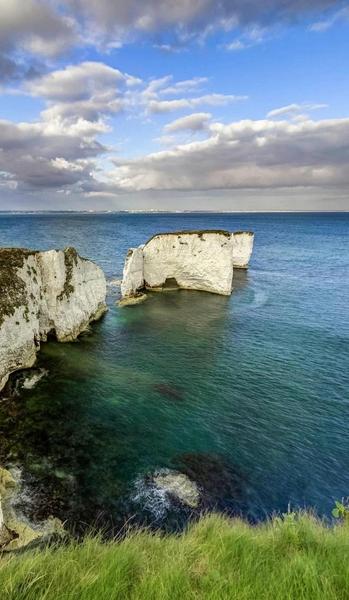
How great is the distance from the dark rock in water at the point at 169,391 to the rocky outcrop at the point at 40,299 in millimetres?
9581

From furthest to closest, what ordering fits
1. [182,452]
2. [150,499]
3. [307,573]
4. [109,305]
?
[109,305] → [182,452] → [150,499] → [307,573]

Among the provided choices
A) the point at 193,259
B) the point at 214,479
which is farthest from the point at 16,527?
the point at 193,259

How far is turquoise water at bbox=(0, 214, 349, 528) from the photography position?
15.2 meters

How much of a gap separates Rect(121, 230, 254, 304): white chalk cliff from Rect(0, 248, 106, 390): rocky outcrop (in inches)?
530

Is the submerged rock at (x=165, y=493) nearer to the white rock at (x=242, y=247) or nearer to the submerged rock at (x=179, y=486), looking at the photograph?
the submerged rock at (x=179, y=486)

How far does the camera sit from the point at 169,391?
23.2m

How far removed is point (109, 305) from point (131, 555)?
37.9 meters

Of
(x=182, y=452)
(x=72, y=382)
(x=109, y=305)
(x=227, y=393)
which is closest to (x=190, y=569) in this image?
(x=182, y=452)

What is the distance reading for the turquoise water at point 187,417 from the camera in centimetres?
1524

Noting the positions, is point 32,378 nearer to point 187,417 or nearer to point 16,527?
point 187,417

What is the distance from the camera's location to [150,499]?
48.4 feet

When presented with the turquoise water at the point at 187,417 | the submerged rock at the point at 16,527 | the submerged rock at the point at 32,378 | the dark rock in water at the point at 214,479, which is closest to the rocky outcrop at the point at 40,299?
the submerged rock at the point at 32,378

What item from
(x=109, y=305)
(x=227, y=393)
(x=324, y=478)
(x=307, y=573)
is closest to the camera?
(x=307, y=573)

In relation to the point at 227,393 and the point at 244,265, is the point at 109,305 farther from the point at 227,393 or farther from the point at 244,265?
the point at 244,265
